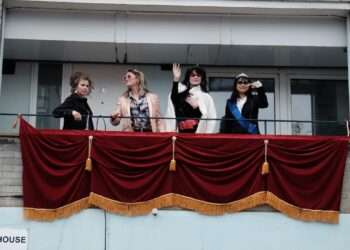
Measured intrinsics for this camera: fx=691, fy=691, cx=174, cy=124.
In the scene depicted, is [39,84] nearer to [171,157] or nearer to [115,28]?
[115,28]

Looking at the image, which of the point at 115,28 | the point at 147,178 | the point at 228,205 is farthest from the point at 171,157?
the point at 115,28

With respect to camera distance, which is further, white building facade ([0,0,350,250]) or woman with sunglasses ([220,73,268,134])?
woman with sunglasses ([220,73,268,134])

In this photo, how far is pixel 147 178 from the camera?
9.62 metres

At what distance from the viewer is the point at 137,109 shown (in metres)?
10.3

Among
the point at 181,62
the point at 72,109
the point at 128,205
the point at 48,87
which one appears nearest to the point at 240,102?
the point at 181,62

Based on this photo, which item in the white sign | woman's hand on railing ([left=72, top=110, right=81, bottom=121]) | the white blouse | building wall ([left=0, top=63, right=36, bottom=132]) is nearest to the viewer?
the white sign

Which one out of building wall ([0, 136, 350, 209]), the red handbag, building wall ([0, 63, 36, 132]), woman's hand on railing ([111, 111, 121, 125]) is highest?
building wall ([0, 63, 36, 132])

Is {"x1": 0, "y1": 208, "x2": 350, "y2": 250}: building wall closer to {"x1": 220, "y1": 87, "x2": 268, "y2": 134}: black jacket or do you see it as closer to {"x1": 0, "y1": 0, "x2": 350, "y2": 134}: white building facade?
{"x1": 220, "y1": 87, "x2": 268, "y2": 134}: black jacket

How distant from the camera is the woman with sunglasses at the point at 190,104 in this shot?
10.3 meters

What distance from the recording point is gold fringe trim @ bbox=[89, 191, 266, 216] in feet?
31.2

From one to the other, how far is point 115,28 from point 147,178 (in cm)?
281

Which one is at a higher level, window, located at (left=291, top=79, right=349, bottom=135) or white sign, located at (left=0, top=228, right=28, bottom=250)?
window, located at (left=291, top=79, right=349, bottom=135)

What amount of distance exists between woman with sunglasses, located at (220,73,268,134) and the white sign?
3332 millimetres

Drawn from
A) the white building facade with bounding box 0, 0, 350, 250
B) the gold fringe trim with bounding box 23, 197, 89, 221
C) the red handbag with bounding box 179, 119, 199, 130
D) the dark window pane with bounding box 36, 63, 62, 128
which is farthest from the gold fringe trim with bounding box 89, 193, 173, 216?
the dark window pane with bounding box 36, 63, 62, 128
